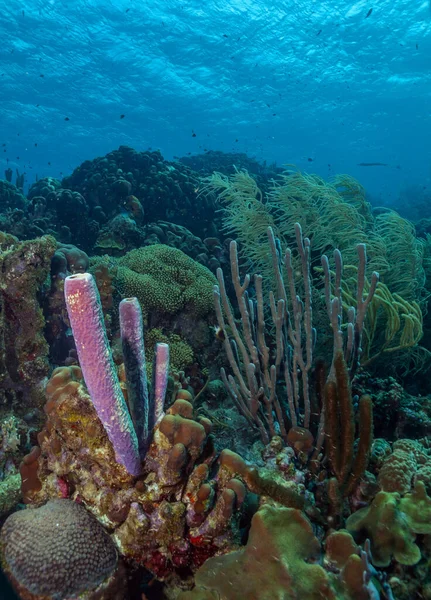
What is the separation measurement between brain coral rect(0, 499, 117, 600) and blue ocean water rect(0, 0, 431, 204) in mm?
19529

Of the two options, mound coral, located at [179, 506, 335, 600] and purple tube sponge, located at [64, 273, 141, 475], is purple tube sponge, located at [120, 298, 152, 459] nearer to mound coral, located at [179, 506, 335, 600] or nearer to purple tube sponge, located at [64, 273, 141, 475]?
purple tube sponge, located at [64, 273, 141, 475]

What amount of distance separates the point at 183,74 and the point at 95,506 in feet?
132

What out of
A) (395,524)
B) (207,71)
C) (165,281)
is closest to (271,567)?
(395,524)

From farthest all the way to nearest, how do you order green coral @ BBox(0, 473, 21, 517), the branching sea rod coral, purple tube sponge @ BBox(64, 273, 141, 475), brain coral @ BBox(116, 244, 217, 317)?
brain coral @ BBox(116, 244, 217, 317) → the branching sea rod coral → green coral @ BBox(0, 473, 21, 517) → purple tube sponge @ BBox(64, 273, 141, 475)

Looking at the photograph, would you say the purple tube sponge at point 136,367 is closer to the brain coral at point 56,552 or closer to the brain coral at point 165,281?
the brain coral at point 56,552

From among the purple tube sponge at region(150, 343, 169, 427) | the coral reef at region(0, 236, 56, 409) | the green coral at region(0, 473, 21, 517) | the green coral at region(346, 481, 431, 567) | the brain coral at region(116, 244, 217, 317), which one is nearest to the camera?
the green coral at region(346, 481, 431, 567)

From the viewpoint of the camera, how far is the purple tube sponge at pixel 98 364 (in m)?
1.77

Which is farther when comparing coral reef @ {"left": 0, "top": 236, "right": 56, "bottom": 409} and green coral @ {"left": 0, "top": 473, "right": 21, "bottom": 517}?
coral reef @ {"left": 0, "top": 236, "right": 56, "bottom": 409}

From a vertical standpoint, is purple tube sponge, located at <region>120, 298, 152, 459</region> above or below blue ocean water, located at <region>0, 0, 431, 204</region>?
below

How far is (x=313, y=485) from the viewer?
288 centimetres

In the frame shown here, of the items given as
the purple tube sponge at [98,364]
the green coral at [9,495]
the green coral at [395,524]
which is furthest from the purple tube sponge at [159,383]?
the green coral at [395,524]

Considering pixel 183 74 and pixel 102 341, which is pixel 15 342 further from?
pixel 183 74

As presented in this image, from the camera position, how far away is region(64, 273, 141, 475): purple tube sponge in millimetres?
1770

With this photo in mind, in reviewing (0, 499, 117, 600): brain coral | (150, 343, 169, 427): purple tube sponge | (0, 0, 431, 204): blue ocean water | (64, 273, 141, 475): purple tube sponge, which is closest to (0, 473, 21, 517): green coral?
(0, 499, 117, 600): brain coral
